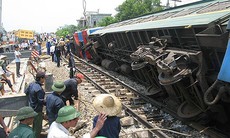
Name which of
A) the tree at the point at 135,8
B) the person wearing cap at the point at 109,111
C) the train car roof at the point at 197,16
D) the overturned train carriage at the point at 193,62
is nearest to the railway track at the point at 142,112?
the overturned train carriage at the point at 193,62

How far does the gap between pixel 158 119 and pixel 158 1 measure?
219 feet

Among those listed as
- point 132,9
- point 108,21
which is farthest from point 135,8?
point 108,21

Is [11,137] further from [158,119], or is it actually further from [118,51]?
[118,51]

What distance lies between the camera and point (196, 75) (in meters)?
6.21

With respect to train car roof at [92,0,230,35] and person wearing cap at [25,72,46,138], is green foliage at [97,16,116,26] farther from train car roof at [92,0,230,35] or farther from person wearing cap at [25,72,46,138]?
person wearing cap at [25,72,46,138]

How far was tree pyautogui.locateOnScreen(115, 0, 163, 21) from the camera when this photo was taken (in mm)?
67500

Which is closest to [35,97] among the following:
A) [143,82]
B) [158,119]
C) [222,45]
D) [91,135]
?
[91,135]

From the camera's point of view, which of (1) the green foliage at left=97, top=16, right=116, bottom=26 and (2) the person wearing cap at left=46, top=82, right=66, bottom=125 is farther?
(1) the green foliage at left=97, top=16, right=116, bottom=26

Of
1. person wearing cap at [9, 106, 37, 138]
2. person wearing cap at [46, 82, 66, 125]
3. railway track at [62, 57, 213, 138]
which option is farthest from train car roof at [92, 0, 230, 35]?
person wearing cap at [9, 106, 37, 138]

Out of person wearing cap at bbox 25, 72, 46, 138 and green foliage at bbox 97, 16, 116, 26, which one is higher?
green foliage at bbox 97, 16, 116, 26

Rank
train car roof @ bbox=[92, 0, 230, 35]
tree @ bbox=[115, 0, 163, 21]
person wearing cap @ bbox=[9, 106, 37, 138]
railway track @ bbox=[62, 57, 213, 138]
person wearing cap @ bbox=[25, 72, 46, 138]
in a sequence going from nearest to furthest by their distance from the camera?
person wearing cap @ bbox=[9, 106, 37, 138] → person wearing cap @ bbox=[25, 72, 46, 138] → train car roof @ bbox=[92, 0, 230, 35] → railway track @ bbox=[62, 57, 213, 138] → tree @ bbox=[115, 0, 163, 21]

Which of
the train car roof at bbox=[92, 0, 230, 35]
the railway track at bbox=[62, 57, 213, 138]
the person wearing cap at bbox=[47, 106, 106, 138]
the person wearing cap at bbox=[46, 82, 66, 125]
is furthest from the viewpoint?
the railway track at bbox=[62, 57, 213, 138]


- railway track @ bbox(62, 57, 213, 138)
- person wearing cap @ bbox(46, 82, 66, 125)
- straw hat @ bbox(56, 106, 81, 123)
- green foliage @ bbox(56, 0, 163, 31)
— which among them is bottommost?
railway track @ bbox(62, 57, 213, 138)

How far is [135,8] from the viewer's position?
6775 centimetres
